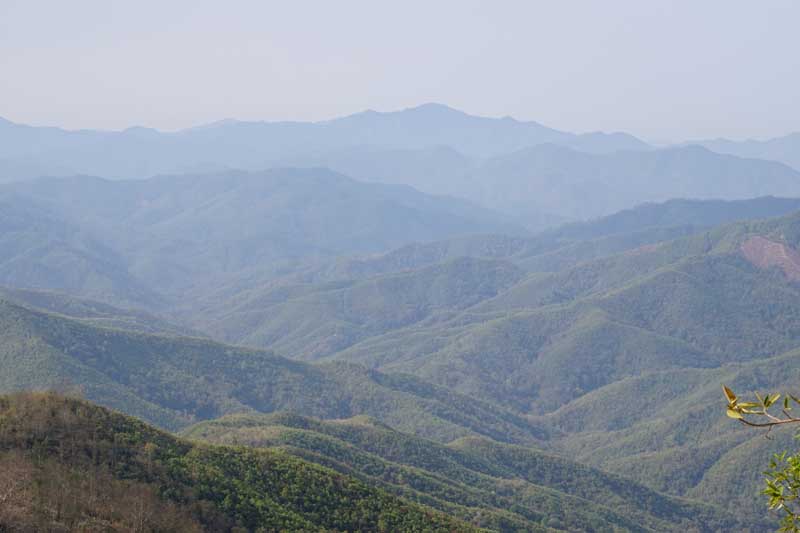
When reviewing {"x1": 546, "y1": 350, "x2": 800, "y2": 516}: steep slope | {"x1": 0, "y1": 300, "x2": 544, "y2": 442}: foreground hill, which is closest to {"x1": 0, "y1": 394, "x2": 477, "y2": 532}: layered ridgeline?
{"x1": 0, "y1": 300, "x2": 544, "y2": 442}: foreground hill

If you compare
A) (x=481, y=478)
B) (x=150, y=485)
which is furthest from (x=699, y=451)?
(x=150, y=485)

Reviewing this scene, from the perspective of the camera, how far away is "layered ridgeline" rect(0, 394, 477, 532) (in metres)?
37.1

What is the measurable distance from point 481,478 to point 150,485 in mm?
76437

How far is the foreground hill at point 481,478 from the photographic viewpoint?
290 ft

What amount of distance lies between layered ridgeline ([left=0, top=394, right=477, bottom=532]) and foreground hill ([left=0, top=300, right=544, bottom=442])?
240 feet

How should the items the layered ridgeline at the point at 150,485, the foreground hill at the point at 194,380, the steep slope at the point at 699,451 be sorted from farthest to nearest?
the steep slope at the point at 699,451, the foreground hill at the point at 194,380, the layered ridgeline at the point at 150,485

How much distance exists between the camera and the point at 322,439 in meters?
97.9

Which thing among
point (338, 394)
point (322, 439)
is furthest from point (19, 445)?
point (338, 394)

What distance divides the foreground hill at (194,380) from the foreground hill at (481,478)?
31.6 metres

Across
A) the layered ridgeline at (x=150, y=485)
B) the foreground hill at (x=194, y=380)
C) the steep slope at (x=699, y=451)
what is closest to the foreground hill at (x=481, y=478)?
the steep slope at (x=699, y=451)

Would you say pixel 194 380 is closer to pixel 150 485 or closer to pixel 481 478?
pixel 481 478

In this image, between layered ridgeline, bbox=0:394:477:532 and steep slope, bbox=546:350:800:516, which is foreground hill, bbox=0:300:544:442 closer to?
steep slope, bbox=546:350:800:516

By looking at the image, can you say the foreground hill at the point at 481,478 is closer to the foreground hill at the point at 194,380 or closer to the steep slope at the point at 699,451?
the steep slope at the point at 699,451

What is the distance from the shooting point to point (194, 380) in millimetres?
162250
